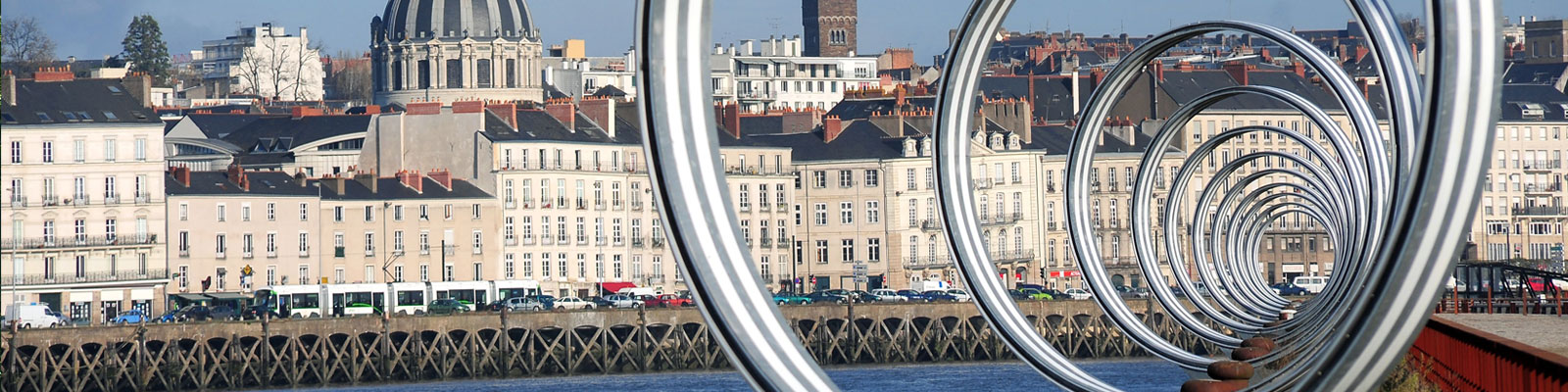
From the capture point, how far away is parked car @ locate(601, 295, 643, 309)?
83750 millimetres

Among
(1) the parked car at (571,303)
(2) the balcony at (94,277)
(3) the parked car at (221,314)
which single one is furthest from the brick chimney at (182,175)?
(1) the parked car at (571,303)

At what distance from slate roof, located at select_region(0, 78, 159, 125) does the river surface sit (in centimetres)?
1562

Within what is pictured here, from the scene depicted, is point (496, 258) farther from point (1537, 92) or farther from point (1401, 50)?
point (1401, 50)

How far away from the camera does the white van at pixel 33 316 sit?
73875 millimetres

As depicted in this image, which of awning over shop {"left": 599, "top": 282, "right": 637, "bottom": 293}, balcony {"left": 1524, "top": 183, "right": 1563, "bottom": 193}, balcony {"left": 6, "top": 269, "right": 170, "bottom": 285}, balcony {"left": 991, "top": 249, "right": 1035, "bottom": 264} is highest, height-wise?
balcony {"left": 1524, "top": 183, "right": 1563, "bottom": 193}

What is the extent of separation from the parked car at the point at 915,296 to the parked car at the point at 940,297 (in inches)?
3.0

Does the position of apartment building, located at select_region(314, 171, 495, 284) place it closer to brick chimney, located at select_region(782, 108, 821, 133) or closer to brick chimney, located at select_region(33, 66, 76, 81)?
brick chimney, located at select_region(33, 66, 76, 81)

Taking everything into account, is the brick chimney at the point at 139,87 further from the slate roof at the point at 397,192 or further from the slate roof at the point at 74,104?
the slate roof at the point at 397,192

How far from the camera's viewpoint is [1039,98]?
398ft

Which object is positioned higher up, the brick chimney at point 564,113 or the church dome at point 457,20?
the church dome at point 457,20

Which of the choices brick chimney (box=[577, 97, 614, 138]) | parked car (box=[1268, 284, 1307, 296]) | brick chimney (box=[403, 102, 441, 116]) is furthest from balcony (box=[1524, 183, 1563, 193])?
brick chimney (box=[403, 102, 441, 116])

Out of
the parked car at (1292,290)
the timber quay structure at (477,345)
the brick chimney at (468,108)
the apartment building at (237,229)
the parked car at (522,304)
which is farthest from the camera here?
the brick chimney at (468,108)

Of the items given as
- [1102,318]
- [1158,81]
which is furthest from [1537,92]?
[1102,318]

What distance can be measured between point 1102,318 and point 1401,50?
77440 millimetres
